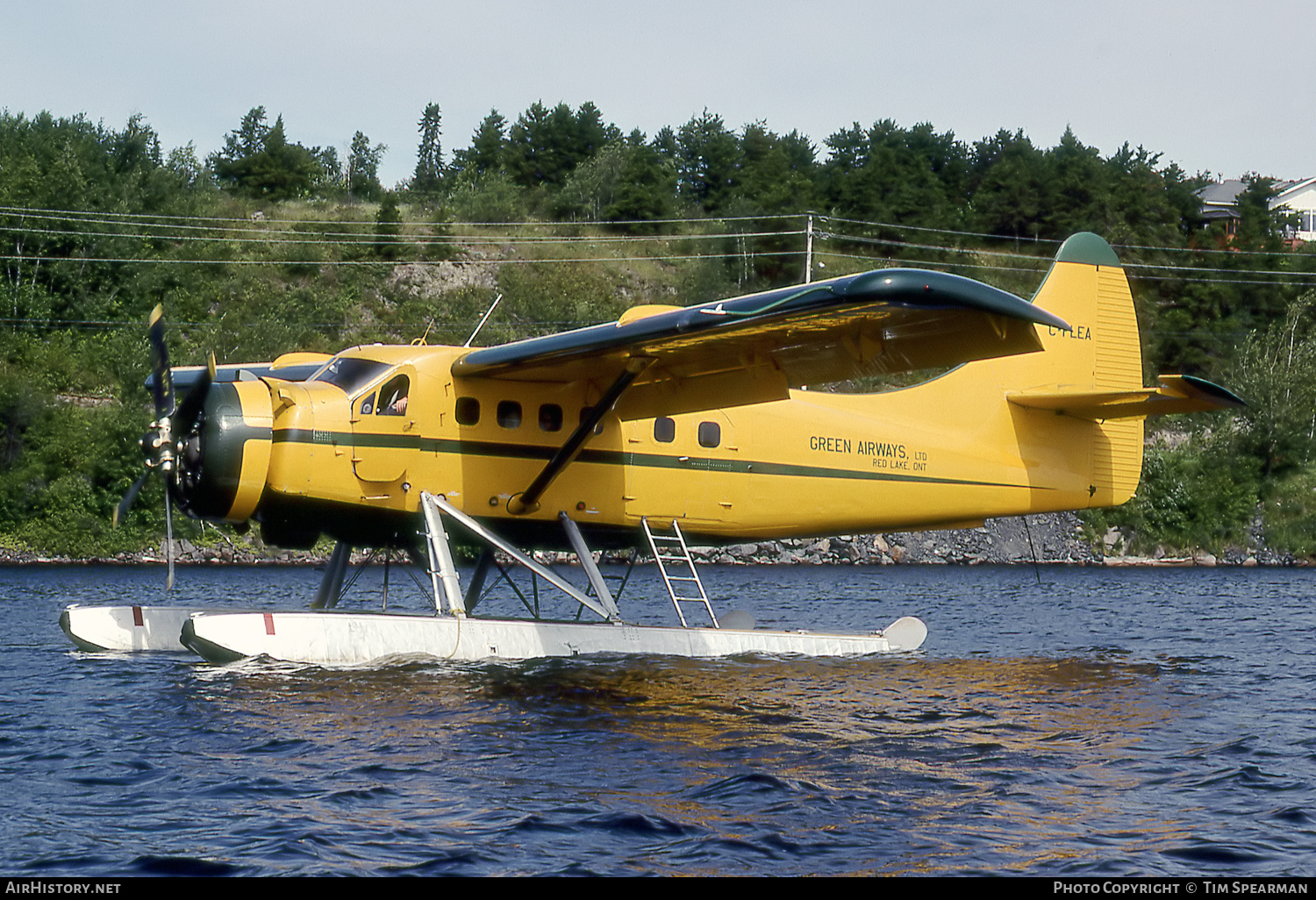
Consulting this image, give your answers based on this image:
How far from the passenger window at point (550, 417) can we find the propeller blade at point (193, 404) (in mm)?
3426

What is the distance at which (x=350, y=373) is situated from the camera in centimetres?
1279

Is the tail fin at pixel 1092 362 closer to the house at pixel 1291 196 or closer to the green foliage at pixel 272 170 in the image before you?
the green foliage at pixel 272 170

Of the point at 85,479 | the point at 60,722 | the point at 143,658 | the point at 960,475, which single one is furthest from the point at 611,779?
the point at 85,479

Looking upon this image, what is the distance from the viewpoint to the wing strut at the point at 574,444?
12438 millimetres

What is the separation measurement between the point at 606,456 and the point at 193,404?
4408 millimetres

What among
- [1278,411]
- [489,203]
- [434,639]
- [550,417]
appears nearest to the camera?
[434,639]

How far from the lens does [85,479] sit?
35688 millimetres

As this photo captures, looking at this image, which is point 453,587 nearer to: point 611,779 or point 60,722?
point 60,722

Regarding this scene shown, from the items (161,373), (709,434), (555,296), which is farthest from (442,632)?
(555,296)

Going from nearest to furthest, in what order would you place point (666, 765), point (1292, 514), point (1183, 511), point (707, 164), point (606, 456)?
point (666, 765) < point (606, 456) < point (1183, 511) < point (1292, 514) < point (707, 164)

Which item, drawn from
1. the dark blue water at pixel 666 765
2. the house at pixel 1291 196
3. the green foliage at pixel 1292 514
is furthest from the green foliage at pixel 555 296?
the house at pixel 1291 196

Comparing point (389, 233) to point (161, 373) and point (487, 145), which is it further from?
point (161, 373)

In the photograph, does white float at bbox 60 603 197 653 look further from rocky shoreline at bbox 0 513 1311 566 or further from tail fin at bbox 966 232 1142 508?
rocky shoreline at bbox 0 513 1311 566

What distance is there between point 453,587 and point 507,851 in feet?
20.7
